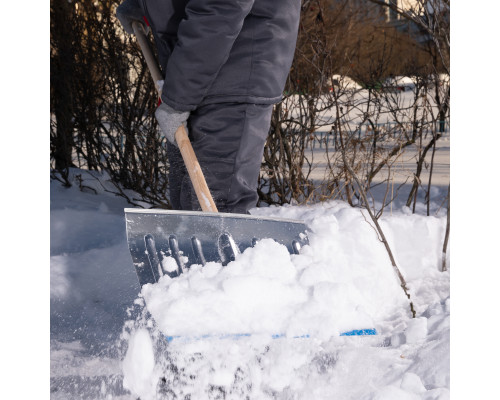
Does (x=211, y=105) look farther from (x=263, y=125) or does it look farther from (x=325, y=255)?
(x=325, y=255)

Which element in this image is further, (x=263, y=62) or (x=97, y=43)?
(x=97, y=43)

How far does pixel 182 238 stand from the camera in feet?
7.04

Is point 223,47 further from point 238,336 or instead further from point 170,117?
point 238,336

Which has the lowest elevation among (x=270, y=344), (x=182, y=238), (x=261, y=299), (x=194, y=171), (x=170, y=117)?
(x=270, y=344)

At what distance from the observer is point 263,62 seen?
2543 millimetres

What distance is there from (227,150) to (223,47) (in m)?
0.46

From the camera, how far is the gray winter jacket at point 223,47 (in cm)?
232

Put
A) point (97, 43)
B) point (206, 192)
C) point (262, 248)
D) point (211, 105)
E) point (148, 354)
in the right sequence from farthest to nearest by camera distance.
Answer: point (97, 43) → point (211, 105) → point (206, 192) → point (262, 248) → point (148, 354)

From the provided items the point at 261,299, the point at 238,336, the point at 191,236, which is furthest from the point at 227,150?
the point at 238,336

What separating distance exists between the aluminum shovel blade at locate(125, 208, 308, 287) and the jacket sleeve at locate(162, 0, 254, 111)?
0.55 m

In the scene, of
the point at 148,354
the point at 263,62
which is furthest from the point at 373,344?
the point at 263,62

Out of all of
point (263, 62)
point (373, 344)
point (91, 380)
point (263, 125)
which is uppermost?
point (263, 62)

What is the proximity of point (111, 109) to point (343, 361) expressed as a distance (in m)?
3.13

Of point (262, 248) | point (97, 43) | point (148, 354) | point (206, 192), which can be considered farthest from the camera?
Answer: point (97, 43)
